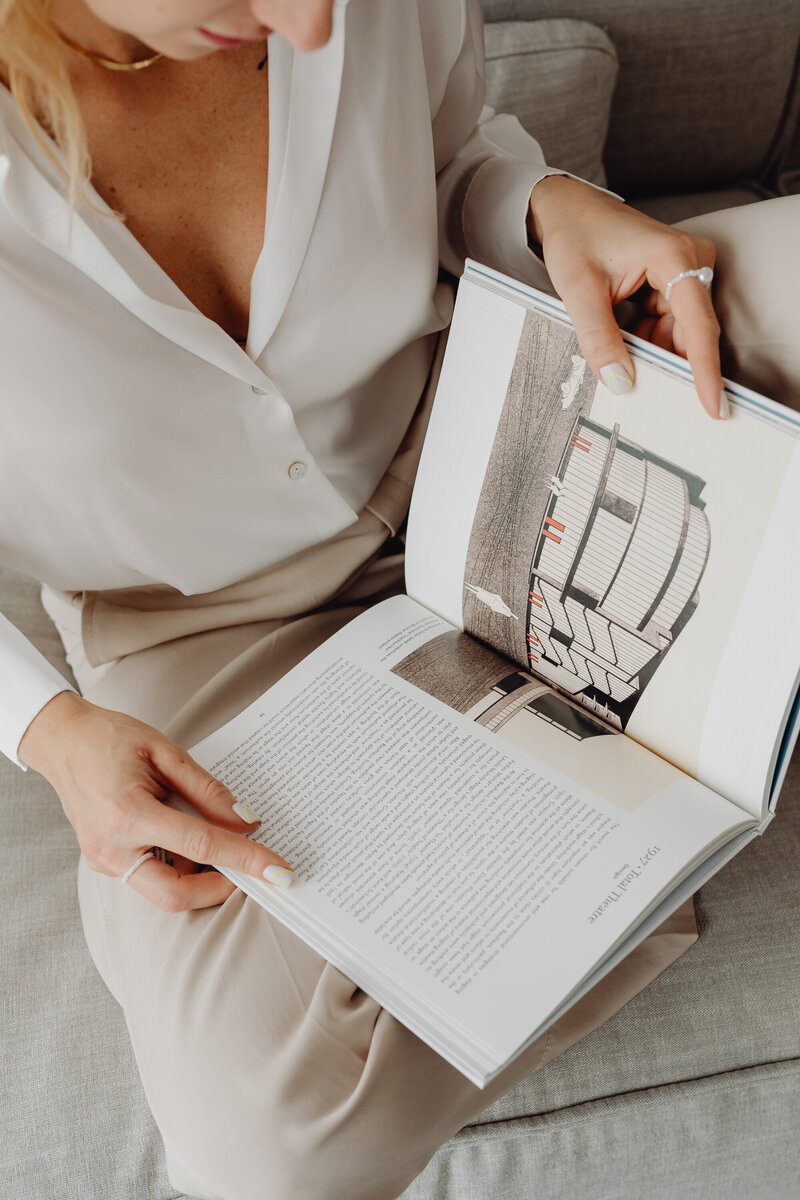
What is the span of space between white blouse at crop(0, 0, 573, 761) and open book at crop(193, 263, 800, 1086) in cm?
9

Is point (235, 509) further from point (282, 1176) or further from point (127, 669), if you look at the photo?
point (282, 1176)

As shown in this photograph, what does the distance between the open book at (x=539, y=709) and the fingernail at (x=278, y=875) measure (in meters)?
0.01

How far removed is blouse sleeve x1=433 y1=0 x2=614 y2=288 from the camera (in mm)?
708

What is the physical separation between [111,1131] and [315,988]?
229 mm

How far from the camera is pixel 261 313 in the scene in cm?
61

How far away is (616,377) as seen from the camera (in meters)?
0.53

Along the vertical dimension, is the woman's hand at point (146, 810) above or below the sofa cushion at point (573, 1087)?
above

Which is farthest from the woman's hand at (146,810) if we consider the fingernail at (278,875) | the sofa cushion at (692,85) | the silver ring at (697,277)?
the sofa cushion at (692,85)

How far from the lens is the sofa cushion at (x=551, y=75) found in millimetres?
1021

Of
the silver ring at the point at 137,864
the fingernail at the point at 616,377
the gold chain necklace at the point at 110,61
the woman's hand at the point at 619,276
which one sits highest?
the gold chain necklace at the point at 110,61

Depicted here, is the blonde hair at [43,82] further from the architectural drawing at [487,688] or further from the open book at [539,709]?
the architectural drawing at [487,688]

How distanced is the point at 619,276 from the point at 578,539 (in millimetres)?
175

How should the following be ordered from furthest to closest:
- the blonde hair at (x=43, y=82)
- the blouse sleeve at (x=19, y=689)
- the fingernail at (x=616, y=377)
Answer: the blouse sleeve at (x=19, y=689), the fingernail at (x=616, y=377), the blonde hair at (x=43, y=82)

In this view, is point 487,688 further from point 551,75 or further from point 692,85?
point 692,85
